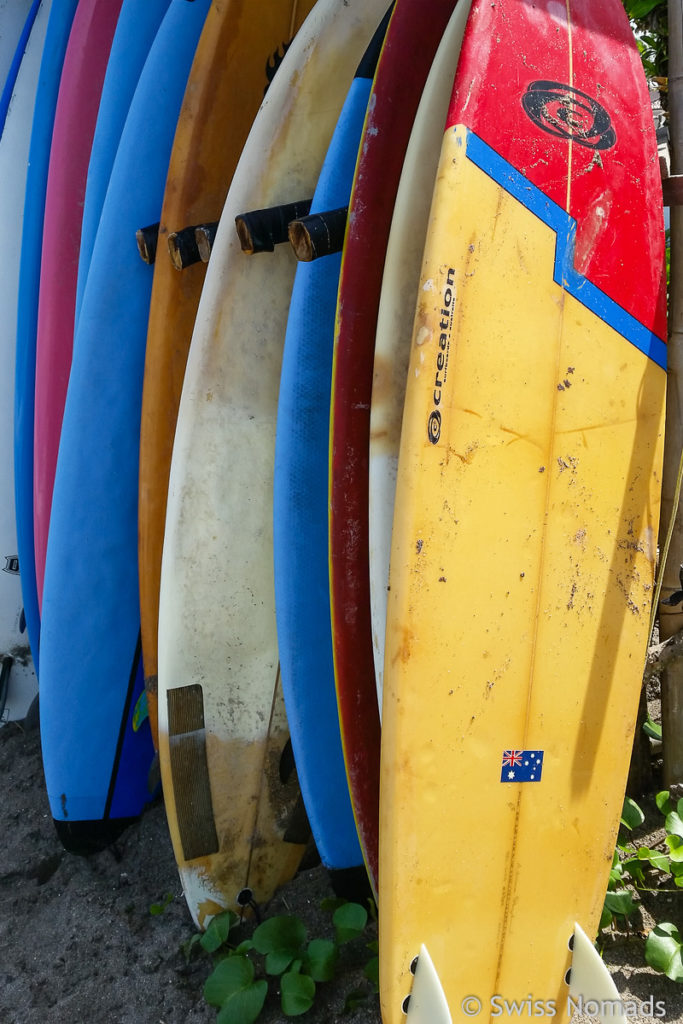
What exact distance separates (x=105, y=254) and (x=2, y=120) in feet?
3.50

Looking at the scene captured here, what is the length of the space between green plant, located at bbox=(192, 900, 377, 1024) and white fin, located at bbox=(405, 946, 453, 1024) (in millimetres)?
314

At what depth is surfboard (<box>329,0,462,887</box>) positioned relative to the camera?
154 cm

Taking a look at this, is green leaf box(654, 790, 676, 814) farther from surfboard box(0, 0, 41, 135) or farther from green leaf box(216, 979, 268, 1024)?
surfboard box(0, 0, 41, 135)

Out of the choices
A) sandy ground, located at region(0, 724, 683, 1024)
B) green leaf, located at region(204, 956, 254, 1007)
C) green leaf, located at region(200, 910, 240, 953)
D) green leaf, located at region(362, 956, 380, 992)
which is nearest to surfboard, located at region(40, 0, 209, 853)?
sandy ground, located at region(0, 724, 683, 1024)

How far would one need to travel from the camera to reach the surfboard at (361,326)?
1.54 m

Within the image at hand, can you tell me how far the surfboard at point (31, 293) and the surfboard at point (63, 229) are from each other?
0.36 ft

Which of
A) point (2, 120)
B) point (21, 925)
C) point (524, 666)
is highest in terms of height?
point (2, 120)

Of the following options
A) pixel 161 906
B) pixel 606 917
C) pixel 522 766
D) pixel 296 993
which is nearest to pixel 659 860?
pixel 606 917

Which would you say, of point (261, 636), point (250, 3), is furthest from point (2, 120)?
point (261, 636)

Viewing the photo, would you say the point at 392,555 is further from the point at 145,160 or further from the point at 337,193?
the point at 145,160

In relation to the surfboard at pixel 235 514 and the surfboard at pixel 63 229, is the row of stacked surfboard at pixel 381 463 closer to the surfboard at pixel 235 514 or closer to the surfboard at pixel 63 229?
the surfboard at pixel 235 514

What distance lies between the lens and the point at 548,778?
1507mm

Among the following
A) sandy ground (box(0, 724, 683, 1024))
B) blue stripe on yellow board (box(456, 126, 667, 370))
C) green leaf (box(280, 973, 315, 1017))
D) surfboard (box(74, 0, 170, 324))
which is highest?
surfboard (box(74, 0, 170, 324))

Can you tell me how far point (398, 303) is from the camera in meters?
1.47
